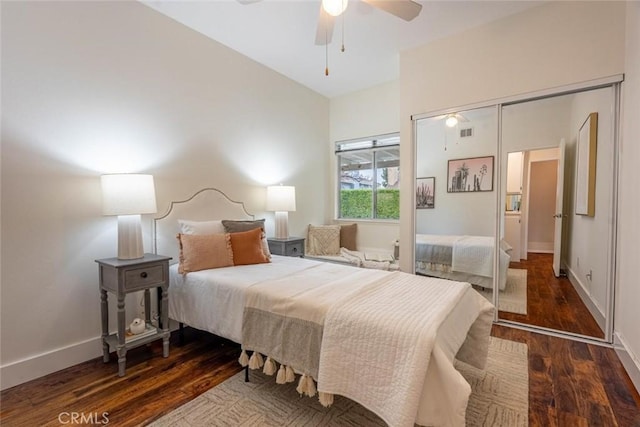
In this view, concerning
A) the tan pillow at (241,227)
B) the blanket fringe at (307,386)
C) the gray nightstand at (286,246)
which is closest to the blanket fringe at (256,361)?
the blanket fringe at (307,386)

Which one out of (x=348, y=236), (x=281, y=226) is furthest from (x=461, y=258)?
(x=281, y=226)

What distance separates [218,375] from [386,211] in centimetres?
315

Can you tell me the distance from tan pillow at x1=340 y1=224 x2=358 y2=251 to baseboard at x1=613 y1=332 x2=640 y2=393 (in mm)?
2893

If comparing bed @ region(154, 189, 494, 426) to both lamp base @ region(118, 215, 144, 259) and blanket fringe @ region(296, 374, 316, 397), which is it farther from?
lamp base @ region(118, 215, 144, 259)

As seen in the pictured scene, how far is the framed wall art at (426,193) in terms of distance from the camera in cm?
335

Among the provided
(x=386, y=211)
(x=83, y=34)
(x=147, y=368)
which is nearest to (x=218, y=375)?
(x=147, y=368)

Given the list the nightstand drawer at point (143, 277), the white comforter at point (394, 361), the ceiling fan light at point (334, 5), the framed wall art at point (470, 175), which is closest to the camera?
the white comforter at point (394, 361)

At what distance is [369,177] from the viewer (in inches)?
182

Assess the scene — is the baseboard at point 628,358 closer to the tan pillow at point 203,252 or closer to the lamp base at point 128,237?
the tan pillow at point 203,252

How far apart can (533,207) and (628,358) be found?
1.36 metres

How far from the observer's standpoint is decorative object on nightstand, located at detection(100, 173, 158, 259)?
212cm

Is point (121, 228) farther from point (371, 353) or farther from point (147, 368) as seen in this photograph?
point (371, 353)

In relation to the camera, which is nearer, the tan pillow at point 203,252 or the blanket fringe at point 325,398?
the blanket fringe at point 325,398
